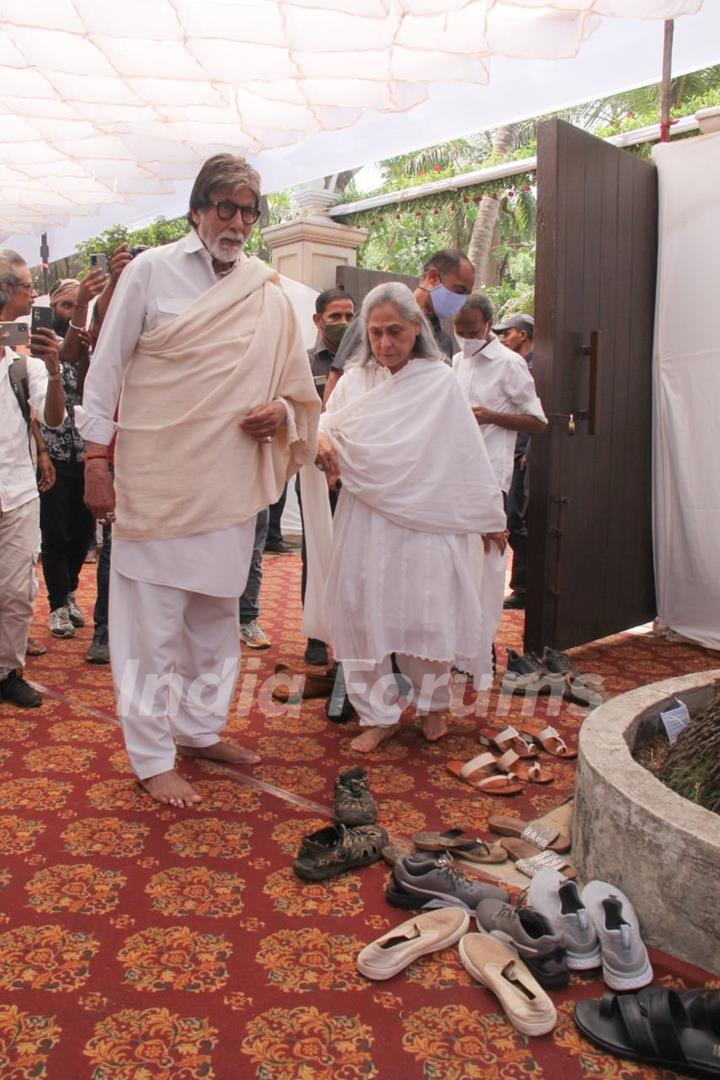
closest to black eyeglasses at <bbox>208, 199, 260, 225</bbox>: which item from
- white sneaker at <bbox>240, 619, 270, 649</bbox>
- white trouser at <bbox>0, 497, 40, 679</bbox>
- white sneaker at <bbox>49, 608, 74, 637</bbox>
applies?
white trouser at <bbox>0, 497, 40, 679</bbox>

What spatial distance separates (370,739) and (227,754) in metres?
0.52

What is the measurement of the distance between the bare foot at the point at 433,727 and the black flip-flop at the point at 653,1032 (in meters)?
1.57

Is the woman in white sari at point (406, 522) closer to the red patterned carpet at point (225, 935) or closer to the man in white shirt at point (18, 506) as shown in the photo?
the red patterned carpet at point (225, 935)

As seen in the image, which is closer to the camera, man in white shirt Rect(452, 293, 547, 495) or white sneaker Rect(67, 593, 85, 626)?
man in white shirt Rect(452, 293, 547, 495)

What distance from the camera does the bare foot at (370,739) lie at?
309 cm

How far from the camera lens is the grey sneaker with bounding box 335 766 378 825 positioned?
96.0 inches

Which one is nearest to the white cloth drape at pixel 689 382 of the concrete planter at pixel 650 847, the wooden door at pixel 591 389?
the wooden door at pixel 591 389

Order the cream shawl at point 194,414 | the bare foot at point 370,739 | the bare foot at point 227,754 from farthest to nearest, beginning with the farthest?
the bare foot at point 370,739 → the bare foot at point 227,754 → the cream shawl at point 194,414

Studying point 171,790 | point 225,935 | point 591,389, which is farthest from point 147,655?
point 591,389

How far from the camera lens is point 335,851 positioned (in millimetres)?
2195

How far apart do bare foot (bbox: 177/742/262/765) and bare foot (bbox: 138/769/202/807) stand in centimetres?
28

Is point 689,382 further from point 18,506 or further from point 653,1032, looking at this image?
point 653,1032

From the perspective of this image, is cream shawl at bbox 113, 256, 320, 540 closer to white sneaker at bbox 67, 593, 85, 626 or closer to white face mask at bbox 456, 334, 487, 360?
white face mask at bbox 456, 334, 487, 360

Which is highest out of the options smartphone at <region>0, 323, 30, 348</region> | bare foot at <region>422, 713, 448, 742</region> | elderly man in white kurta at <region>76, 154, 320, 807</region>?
smartphone at <region>0, 323, 30, 348</region>
